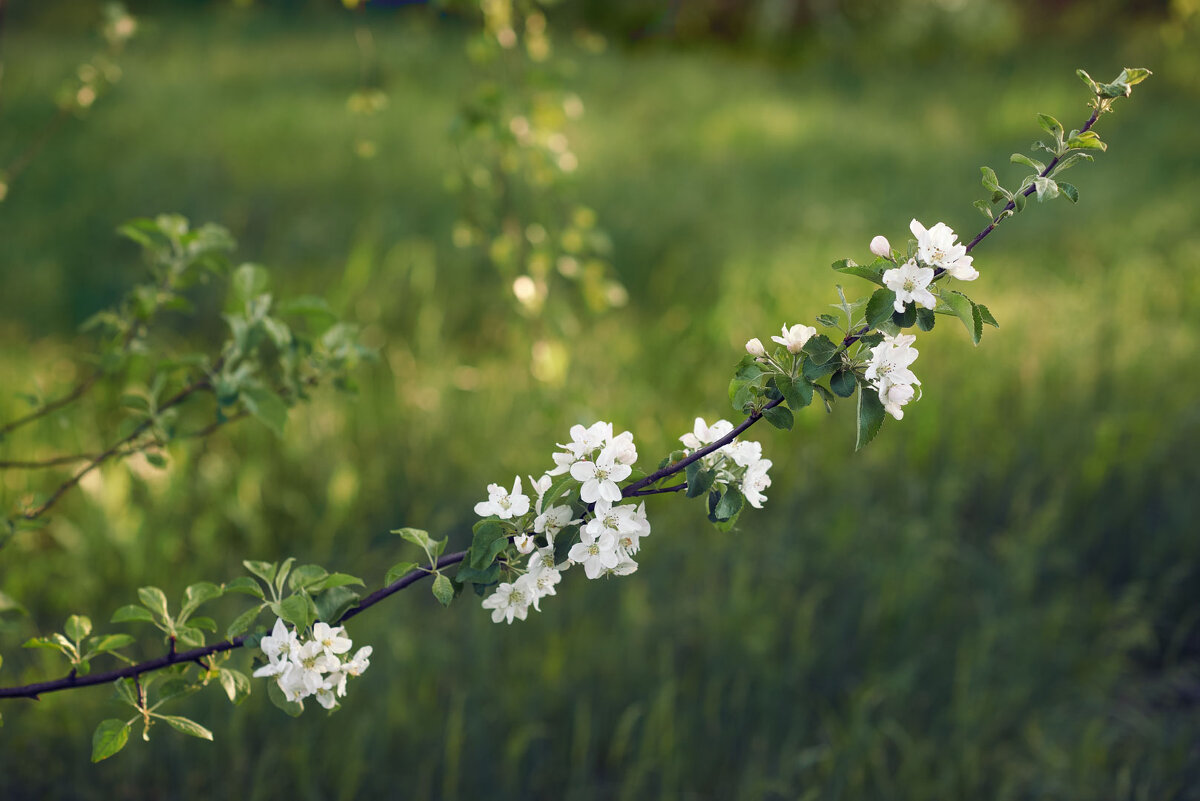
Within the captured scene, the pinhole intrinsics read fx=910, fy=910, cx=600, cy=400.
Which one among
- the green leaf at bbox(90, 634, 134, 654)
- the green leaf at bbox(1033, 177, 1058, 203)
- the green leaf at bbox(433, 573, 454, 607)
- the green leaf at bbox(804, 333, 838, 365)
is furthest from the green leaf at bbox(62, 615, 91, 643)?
the green leaf at bbox(1033, 177, 1058, 203)

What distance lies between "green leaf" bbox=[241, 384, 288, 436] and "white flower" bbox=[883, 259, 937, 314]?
2.87 ft

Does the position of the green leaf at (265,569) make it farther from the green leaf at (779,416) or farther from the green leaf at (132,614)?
the green leaf at (779,416)

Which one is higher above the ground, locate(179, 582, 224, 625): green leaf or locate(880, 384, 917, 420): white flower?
locate(880, 384, 917, 420): white flower

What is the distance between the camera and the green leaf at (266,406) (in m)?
1.33

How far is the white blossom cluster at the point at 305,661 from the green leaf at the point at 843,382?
1.95 feet

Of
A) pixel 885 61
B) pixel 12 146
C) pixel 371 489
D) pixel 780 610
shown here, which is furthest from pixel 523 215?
pixel 885 61

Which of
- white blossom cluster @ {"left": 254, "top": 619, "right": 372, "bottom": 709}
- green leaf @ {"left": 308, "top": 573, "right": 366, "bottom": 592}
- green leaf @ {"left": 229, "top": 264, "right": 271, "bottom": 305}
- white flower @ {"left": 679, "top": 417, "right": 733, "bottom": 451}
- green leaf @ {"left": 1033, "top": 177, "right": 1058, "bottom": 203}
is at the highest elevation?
green leaf @ {"left": 229, "top": 264, "right": 271, "bottom": 305}

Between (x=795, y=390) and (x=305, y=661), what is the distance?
63 centimetres

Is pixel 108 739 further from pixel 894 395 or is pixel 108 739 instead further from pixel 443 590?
pixel 894 395

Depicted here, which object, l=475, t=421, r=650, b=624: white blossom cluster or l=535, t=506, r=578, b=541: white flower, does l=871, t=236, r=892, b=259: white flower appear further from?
l=535, t=506, r=578, b=541: white flower

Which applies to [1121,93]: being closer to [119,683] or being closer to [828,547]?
[119,683]

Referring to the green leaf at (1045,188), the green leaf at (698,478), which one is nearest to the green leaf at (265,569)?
the green leaf at (698,478)

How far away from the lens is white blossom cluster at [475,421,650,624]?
0.96 metres

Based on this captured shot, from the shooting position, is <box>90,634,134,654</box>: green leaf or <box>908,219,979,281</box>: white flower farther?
<box>90,634,134,654</box>: green leaf
